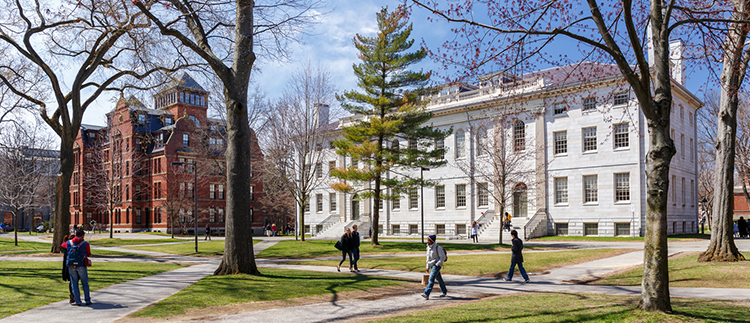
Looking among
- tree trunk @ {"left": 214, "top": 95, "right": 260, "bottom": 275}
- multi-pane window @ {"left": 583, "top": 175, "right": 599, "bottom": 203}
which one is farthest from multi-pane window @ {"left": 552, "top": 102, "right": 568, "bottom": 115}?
Answer: tree trunk @ {"left": 214, "top": 95, "right": 260, "bottom": 275}

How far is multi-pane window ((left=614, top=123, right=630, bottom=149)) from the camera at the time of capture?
38469 mm

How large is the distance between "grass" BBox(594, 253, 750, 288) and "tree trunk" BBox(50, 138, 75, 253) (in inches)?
859

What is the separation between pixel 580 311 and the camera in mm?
10086

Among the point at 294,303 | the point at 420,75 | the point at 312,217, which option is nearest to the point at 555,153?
the point at 420,75

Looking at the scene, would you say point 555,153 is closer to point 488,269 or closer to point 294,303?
point 488,269

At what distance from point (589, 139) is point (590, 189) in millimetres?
3732

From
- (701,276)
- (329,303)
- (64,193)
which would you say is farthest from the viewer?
(64,193)

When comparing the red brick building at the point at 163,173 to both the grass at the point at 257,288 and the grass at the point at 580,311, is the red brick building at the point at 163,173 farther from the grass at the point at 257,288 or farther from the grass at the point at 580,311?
the grass at the point at 580,311

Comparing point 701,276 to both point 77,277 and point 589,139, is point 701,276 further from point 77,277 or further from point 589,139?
point 589,139

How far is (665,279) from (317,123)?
29.0 m

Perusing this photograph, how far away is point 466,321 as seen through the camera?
9492mm

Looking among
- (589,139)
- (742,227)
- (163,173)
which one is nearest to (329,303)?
(589,139)

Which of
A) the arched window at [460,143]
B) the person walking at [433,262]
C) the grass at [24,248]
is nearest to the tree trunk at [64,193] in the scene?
the grass at [24,248]

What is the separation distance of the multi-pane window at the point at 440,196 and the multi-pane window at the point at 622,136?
52.1 ft
